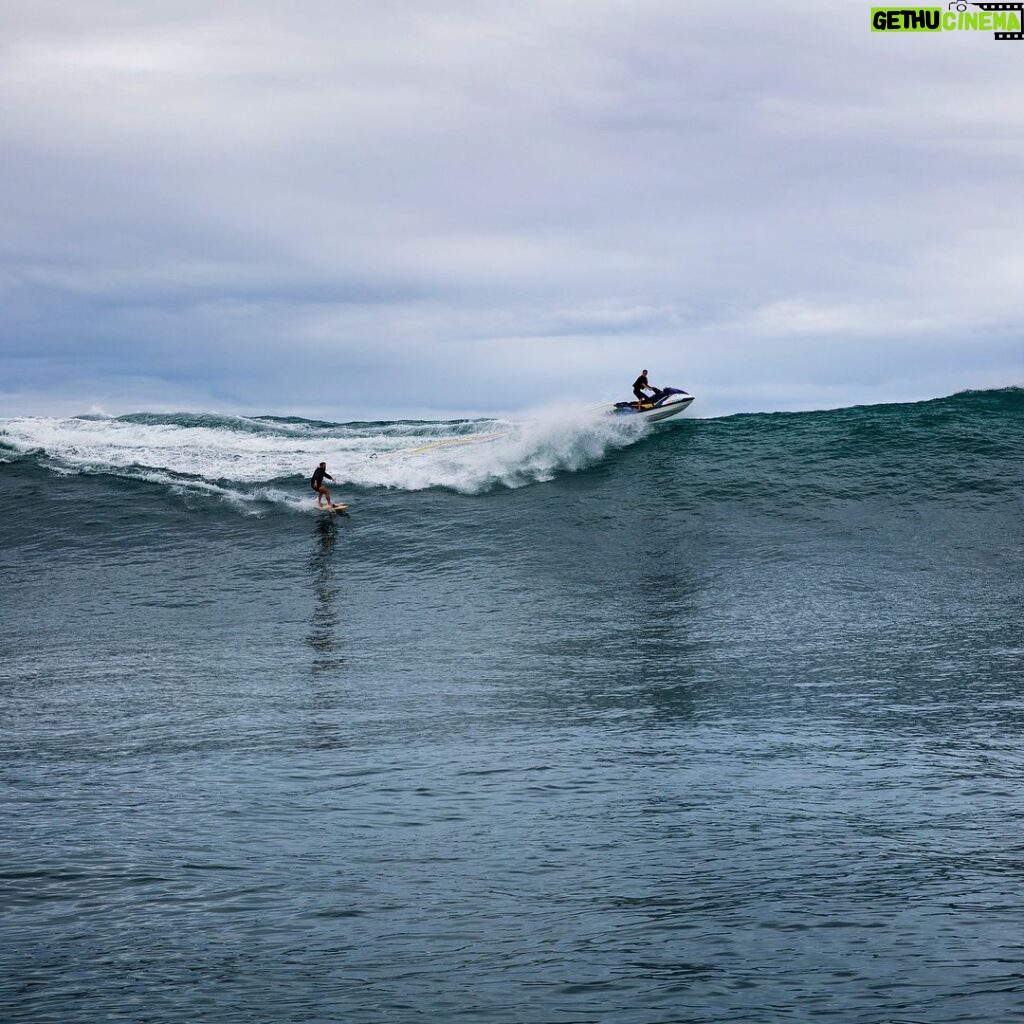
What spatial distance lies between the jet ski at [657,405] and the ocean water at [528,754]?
6.02 meters

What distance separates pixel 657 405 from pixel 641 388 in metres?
0.82

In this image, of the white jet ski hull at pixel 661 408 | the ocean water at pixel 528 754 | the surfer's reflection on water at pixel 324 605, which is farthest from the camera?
the white jet ski hull at pixel 661 408

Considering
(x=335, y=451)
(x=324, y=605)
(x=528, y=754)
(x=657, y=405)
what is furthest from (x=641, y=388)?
(x=528, y=754)

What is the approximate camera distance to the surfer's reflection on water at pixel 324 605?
18.4 meters

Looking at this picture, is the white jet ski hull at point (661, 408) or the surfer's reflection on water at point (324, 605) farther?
the white jet ski hull at point (661, 408)

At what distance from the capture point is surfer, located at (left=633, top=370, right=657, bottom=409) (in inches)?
1492

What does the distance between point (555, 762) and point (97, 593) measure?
16.2 metres

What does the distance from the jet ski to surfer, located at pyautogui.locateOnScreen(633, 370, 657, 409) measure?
8 cm

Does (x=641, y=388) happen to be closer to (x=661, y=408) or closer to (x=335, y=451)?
(x=661, y=408)

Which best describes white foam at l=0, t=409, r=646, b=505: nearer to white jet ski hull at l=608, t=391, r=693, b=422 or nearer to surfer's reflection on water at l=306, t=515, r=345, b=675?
white jet ski hull at l=608, t=391, r=693, b=422

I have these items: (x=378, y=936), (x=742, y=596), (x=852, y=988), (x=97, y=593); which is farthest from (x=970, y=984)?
(x=97, y=593)

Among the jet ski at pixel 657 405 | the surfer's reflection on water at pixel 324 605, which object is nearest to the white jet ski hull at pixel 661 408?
the jet ski at pixel 657 405

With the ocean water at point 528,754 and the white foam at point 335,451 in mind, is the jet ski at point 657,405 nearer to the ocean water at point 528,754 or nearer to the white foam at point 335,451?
the white foam at point 335,451

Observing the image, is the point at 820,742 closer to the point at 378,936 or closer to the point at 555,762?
the point at 555,762
